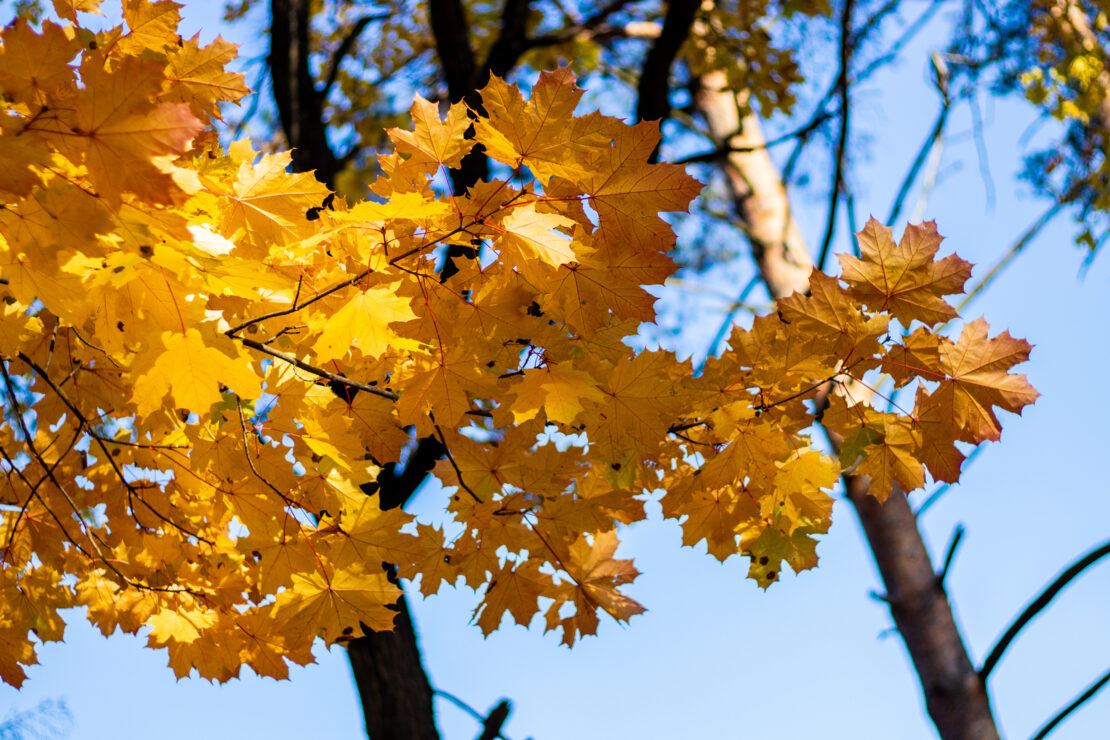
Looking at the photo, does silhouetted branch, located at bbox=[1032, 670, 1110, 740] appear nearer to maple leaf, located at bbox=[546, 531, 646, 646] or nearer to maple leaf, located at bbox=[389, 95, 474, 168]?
maple leaf, located at bbox=[546, 531, 646, 646]

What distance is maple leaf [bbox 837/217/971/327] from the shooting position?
59.6 inches

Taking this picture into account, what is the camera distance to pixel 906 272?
4.99 ft

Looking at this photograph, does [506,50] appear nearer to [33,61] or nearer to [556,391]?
[556,391]

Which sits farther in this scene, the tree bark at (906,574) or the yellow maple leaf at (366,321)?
the tree bark at (906,574)

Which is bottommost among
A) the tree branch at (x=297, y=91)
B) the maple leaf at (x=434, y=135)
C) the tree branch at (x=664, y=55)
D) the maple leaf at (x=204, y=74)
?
the maple leaf at (x=434, y=135)

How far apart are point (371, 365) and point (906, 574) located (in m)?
3.50

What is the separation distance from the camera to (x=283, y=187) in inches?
53.9

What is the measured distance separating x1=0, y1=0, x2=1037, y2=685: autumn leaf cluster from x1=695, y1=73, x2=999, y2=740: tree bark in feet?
5.93

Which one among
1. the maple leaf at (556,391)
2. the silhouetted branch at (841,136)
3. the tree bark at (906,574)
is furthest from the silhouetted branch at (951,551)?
the maple leaf at (556,391)

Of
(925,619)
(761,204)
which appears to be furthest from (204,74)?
(761,204)

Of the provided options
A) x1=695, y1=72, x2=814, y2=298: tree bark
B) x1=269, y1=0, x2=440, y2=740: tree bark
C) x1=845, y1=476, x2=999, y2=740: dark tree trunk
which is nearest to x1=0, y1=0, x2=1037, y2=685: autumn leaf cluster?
x1=269, y1=0, x2=440, y2=740: tree bark

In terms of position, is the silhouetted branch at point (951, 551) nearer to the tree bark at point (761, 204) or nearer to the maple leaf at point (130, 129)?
the tree bark at point (761, 204)

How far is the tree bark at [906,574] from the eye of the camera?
3.65 metres

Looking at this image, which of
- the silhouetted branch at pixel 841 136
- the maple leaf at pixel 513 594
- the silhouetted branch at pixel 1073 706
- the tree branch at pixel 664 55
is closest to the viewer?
the maple leaf at pixel 513 594
